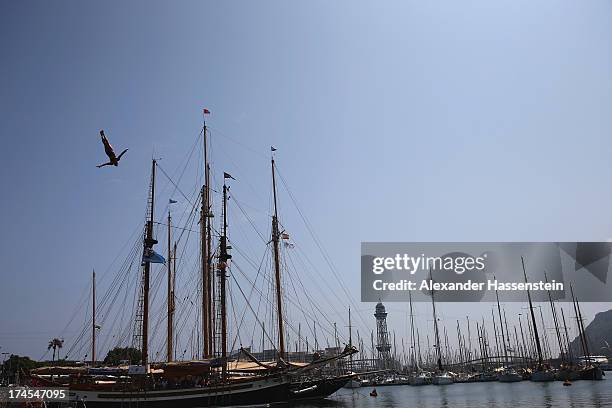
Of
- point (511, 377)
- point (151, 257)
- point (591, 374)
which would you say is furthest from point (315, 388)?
point (591, 374)

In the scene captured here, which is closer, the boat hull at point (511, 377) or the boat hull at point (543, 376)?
the boat hull at point (543, 376)

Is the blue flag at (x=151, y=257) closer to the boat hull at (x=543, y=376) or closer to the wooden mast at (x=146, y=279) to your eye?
the wooden mast at (x=146, y=279)

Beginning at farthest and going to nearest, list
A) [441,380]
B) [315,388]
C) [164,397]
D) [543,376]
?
1. [441,380]
2. [543,376]
3. [315,388]
4. [164,397]

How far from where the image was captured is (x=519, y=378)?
366 feet

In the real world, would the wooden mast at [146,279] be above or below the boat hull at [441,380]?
above

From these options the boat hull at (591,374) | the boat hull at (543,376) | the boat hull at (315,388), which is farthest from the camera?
the boat hull at (543,376)

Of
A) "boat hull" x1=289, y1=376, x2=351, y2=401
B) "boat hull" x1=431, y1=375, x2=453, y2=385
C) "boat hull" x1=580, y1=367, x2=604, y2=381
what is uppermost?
"boat hull" x1=289, y1=376, x2=351, y2=401

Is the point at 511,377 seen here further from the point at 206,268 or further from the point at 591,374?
the point at 206,268

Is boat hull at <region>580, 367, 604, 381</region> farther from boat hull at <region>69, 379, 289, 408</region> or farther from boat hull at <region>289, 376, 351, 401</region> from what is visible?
boat hull at <region>69, 379, 289, 408</region>

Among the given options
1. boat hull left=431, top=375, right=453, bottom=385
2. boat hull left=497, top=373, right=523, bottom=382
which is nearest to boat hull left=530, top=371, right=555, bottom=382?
boat hull left=497, top=373, right=523, bottom=382

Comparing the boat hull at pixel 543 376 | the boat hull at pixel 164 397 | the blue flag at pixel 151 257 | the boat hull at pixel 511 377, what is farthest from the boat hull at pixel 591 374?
the blue flag at pixel 151 257

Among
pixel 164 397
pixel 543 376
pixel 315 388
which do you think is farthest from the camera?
pixel 543 376

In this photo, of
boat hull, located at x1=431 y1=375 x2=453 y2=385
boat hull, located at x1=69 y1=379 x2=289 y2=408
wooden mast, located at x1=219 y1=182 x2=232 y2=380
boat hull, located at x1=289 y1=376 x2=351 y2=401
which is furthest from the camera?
boat hull, located at x1=431 y1=375 x2=453 y2=385

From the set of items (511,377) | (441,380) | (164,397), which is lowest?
(441,380)
